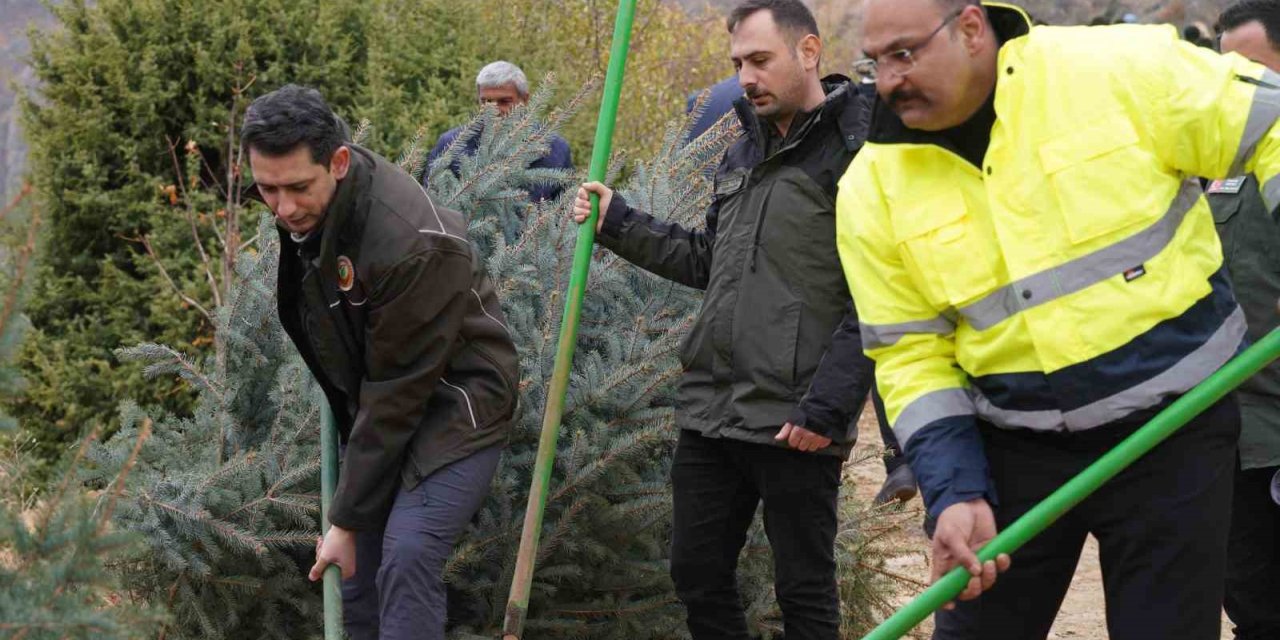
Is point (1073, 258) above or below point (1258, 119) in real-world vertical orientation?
below

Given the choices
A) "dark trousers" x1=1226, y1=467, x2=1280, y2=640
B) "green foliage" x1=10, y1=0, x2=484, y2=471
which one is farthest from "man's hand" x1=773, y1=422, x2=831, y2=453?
"green foliage" x1=10, y1=0, x2=484, y2=471

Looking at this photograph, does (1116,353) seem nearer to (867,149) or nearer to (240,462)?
(867,149)

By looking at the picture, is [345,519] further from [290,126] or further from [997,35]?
[997,35]

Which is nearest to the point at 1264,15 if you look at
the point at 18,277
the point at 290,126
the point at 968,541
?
the point at 968,541

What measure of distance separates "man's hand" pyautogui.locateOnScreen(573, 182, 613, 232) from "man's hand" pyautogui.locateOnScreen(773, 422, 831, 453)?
91 centimetres

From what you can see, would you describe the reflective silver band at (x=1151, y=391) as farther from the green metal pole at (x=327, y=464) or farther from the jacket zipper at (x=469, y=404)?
the green metal pole at (x=327, y=464)

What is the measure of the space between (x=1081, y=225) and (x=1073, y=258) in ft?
0.21

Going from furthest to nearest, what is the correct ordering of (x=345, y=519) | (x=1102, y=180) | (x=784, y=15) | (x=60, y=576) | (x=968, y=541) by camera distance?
(x=784, y=15) → (x=345, y=519) → (x=968, y=541) → (x=1102, y=180) → (x=60, y=576)

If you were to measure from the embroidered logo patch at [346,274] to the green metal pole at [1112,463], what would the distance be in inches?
61.5

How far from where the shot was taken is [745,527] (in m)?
4.20

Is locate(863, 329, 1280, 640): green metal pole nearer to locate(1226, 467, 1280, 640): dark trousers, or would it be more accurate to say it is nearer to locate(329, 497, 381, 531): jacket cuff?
locate(329, 497, 381, 531): jacket cuff

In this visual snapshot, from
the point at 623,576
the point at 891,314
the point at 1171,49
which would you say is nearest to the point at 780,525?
the point at 623,576

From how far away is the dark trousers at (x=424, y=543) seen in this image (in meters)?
3.64

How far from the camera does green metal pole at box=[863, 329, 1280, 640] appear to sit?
277cm
